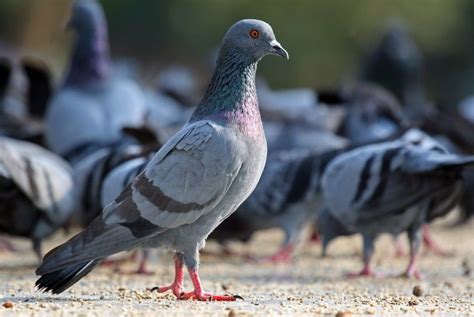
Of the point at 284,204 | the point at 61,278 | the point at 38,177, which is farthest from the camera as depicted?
the point at 284,204

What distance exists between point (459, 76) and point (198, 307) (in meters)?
29.9

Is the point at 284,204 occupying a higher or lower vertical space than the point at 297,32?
lower

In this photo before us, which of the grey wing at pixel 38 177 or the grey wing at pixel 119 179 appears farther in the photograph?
the grey wing at pixel 38 177

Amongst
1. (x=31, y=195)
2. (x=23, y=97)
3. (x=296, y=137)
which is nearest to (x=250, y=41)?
(x=31, y=195)

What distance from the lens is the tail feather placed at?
6500 mm

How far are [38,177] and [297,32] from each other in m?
30.1

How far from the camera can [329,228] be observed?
34.2ft

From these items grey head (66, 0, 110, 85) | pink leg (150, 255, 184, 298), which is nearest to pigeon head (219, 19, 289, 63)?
pink leg (150, 255, 184, 298)

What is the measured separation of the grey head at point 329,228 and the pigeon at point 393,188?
296 mm

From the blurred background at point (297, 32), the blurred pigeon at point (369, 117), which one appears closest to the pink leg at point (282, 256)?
the blurred pigeon at point (369, 117)

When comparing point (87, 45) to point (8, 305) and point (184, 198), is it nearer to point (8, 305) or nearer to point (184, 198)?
point (184, 198)

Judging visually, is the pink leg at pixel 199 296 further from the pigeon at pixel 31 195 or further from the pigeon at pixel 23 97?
the pigeon at pixel 23 97

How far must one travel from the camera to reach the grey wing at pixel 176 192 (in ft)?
21.8

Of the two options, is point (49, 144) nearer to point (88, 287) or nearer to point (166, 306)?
point (88, 287)
